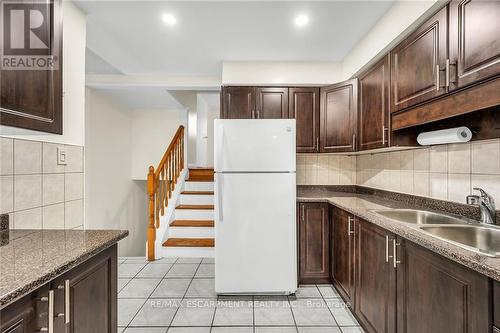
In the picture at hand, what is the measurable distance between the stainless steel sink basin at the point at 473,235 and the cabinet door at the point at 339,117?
1.26 meters

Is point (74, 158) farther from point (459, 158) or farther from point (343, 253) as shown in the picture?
point (459, 158)

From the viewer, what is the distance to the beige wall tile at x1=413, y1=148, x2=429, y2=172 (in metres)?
2.08

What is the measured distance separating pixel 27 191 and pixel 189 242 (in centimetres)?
229

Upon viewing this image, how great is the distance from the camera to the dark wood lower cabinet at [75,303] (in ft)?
2.52

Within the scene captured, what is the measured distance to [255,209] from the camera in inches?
94.0

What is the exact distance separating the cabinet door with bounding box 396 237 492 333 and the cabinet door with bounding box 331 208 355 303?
680 mm

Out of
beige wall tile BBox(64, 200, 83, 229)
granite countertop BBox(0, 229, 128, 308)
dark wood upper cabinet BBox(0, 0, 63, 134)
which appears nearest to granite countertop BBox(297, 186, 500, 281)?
granite countertop BBox(0, 229, 128, 308)

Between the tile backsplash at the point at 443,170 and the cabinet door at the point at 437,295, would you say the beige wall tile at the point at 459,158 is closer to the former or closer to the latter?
the tile backsplash at the point at 443,170

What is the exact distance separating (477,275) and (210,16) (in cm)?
230

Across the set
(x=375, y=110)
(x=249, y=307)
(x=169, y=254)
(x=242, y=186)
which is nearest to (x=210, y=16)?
(x=242, y=186)

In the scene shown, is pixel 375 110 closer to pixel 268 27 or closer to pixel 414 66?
pixel 414 66

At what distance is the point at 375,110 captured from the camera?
228cm

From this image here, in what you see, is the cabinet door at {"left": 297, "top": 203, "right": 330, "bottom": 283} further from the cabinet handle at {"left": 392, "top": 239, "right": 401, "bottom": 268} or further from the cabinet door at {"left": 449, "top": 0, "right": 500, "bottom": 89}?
the cabinet door at {"left": 449, "top": 0, "right": 500, "bottom": 89}

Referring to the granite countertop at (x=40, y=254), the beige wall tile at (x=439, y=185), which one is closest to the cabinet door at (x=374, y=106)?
the beige wall tile at (x=439, y=185)
